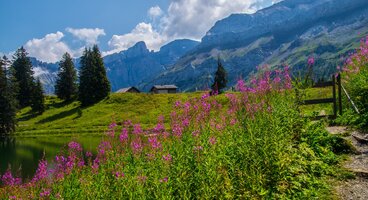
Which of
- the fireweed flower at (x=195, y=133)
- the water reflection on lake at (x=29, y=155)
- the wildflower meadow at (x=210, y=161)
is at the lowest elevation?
the water reflection on lake at (x=29, y=155)

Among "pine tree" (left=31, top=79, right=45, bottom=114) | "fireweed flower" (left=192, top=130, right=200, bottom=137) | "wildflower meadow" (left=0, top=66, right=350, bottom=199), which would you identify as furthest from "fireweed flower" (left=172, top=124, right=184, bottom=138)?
"pine tree" (left=31, top=79, right=45, bottom=114)

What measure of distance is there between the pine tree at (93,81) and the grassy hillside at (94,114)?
2578mm

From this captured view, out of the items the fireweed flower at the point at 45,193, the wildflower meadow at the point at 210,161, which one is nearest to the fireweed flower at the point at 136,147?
the wildflower meadow at the point at 210,161

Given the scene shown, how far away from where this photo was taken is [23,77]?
121 meters

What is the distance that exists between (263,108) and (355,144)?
4.64 meters

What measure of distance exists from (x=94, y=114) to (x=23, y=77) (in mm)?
43346

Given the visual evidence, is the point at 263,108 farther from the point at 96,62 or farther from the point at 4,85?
the point at 96,62

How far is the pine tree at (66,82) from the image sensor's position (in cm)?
11244

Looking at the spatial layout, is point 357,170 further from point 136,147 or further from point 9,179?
point 9,179

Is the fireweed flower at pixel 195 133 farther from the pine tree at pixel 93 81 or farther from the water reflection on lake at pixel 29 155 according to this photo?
the pine tree at pixel 93 81

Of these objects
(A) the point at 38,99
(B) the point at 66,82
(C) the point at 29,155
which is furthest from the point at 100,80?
(C) the point at 29,155

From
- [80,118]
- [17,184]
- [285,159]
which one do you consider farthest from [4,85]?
[285,159]

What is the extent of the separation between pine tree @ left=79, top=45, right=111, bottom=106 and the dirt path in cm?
9300

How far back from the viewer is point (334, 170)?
10539 mm
